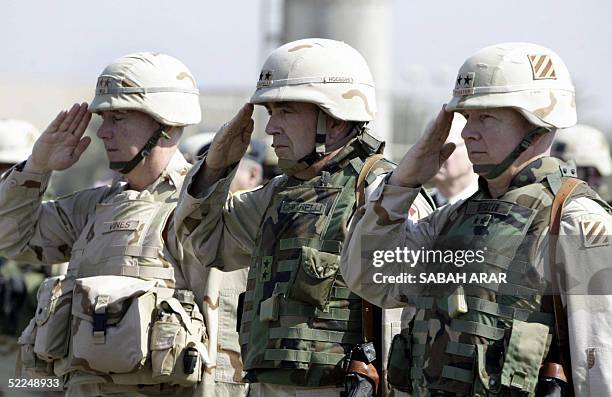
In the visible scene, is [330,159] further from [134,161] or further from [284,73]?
[134,161]

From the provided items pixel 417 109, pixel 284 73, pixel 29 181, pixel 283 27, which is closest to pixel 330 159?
pixel 284 73

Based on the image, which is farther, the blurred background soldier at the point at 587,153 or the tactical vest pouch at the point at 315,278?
the blurred background soldier at the point at 587,153

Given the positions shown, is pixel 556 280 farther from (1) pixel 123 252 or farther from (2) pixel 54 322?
(2) pixel 54 322

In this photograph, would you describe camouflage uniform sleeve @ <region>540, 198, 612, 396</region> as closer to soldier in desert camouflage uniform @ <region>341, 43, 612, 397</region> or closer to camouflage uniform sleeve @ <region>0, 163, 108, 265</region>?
soldier in desert camouflage uniform @ <region>341, 43, 612, 397</region>

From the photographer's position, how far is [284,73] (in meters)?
6.60

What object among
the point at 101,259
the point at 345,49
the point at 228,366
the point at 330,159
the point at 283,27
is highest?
the point at 283,27

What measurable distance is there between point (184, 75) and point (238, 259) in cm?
127

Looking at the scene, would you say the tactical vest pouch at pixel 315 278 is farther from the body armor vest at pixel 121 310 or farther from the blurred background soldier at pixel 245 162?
the blurred background soldier at pixel 245 162

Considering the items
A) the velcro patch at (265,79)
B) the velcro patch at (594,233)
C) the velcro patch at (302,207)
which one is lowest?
the velcro patch at (594,233)

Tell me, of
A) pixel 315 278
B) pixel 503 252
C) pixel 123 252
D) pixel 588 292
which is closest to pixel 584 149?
pixel 123 252

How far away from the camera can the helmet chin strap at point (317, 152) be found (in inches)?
257

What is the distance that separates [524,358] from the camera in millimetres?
5371

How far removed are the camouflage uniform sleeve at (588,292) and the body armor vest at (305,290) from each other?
1.22 meters

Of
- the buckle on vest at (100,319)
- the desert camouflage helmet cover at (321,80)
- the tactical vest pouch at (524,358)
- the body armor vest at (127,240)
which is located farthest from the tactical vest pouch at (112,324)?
the tactical vest pouch at (524,358)
